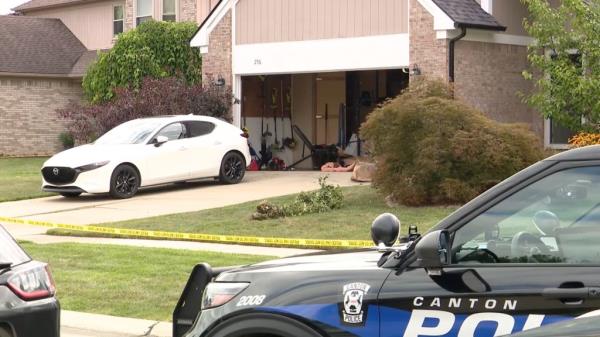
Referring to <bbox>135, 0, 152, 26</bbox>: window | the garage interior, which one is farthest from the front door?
<bbox>135, 0, 152, 26</bbox>: window

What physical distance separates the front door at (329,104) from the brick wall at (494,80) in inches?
262

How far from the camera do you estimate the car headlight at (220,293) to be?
17.0 ft

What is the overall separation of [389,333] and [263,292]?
0.74 m

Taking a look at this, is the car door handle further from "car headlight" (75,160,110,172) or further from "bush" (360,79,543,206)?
"car headlight" (75,160,110,172)

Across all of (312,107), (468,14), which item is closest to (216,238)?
(468,14)

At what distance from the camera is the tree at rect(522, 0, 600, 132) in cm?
1764

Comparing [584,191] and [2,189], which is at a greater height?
[584,191]

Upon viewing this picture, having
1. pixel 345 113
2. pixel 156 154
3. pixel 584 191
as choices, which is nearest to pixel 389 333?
pixel 584 191

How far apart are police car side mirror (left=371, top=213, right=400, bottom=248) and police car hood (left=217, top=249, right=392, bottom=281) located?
11cm

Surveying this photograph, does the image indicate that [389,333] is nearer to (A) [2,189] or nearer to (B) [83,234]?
(B) [83,234]

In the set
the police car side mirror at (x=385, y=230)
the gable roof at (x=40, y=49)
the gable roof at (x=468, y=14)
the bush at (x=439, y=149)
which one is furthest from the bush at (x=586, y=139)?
the gable roof at (x=40, y=49)

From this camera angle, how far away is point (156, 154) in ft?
68.3

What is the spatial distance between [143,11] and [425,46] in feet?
50.3

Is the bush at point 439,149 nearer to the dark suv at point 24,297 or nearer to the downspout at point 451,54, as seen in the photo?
the downspout at point 451,54
